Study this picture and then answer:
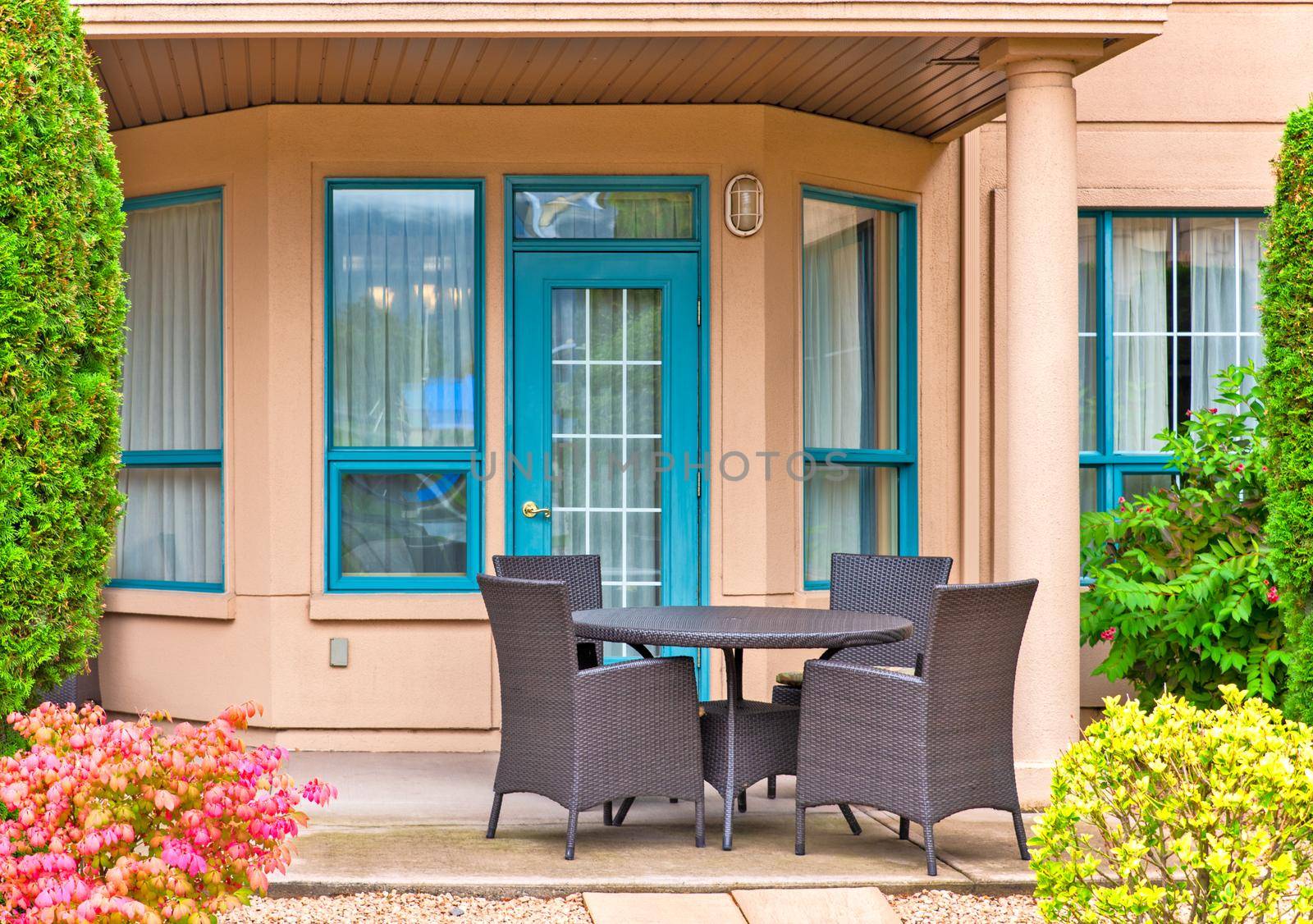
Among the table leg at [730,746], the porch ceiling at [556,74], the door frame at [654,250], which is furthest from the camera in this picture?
the door frame at [654,250]

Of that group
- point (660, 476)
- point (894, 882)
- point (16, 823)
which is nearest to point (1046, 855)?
point (894, 882)

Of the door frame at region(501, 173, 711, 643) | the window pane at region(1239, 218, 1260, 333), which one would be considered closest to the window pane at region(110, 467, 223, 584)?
the door frame at region(501, 173, 711, 643)

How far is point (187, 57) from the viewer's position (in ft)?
18.5

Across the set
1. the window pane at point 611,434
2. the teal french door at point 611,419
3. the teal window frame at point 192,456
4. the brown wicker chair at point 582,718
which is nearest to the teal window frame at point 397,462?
the teal french door at point 611,419

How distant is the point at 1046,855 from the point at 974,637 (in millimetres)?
1287

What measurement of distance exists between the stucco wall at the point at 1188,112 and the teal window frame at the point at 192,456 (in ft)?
12.2

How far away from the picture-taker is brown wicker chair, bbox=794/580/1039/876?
166 inches

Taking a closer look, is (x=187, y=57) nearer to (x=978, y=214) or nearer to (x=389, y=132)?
(x=389, y=132)

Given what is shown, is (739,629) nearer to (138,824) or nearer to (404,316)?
(138,824)

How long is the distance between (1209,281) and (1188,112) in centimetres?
85

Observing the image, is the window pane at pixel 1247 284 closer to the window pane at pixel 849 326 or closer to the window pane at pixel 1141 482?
the window pane at pixel 1141 482

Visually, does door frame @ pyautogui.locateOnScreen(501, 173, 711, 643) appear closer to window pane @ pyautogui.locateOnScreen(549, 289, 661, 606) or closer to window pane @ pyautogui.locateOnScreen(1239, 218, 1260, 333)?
window pane @ pyautogui.locateOnScreen(549, 289, 661, 606)

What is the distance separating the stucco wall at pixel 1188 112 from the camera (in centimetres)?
691

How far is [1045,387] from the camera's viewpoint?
5.14 meters
